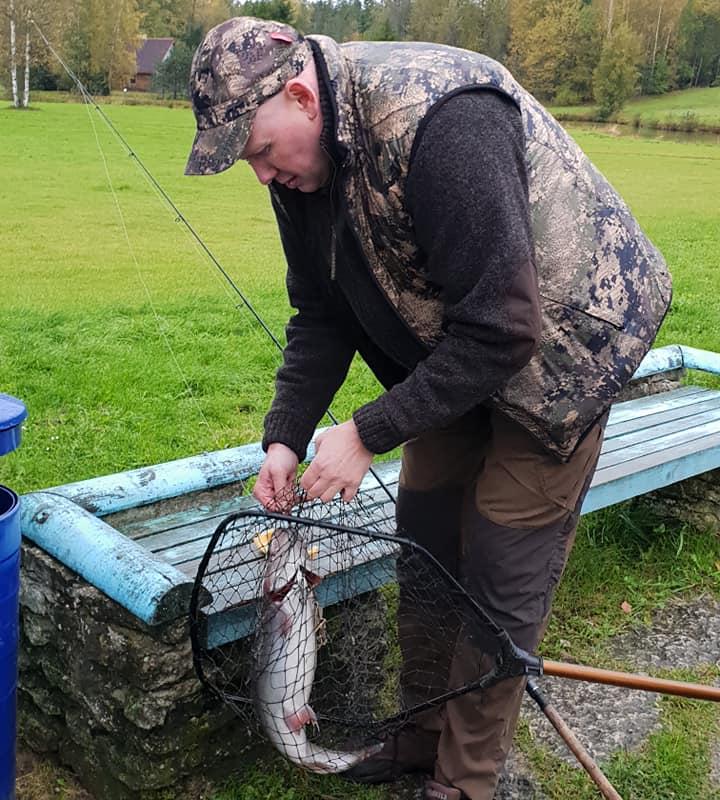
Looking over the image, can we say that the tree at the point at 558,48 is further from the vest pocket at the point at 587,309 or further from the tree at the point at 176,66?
the vest pocket at the point at 587,309

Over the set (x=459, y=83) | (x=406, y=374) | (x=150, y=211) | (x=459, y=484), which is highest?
(x=459, y=83)

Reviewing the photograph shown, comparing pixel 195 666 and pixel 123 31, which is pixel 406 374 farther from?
pixel 123 31

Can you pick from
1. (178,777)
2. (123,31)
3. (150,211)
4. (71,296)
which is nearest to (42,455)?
(178,777)

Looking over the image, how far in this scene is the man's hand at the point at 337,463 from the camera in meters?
2.22

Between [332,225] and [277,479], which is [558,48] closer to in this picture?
[277,479]

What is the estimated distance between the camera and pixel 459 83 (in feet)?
6.53

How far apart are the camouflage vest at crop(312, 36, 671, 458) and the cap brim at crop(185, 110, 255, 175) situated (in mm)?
203

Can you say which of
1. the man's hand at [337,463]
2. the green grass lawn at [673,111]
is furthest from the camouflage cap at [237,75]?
the green grass lawn at [673,111]

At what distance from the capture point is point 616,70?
38.0 metres

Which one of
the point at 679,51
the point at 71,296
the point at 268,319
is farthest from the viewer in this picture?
the point at 679,51

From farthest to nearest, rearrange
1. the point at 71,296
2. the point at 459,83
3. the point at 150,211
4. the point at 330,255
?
the point at 150,211 < the point at 71,296 < the point at 330,255 < the point at 459,83

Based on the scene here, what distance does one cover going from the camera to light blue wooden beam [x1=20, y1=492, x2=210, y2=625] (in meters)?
2.47

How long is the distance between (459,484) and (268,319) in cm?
542

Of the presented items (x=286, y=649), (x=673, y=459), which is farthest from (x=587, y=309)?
(x=673, y=459)
